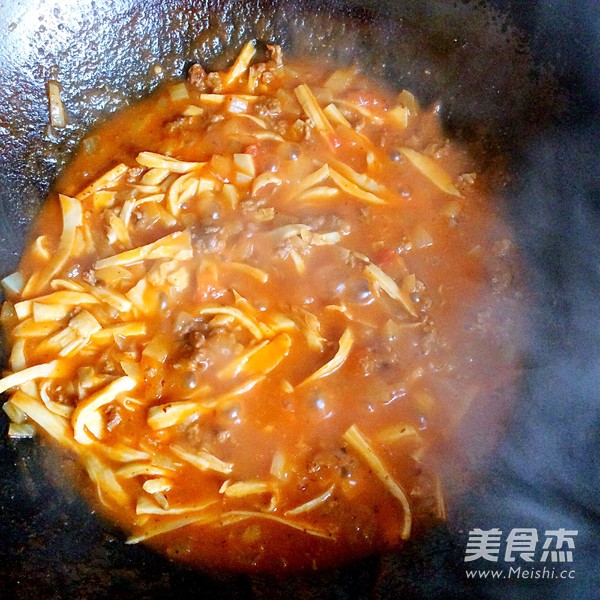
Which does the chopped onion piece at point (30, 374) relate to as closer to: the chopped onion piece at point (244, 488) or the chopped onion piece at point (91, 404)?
the chopped onion piece at point (91, 404)

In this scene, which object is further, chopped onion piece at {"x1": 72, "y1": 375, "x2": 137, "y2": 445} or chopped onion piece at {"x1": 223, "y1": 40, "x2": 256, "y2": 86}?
chopped onion piece at {"x1": 223, "y1": 40, "x2": 256, "y2": 86}

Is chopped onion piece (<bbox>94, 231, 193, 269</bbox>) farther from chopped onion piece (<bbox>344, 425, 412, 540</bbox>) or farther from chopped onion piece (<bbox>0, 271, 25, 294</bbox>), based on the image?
chopped onion piece (<bbox>344, 425, 412, 540</bbox>)

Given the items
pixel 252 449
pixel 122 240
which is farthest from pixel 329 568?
pixel 122 240

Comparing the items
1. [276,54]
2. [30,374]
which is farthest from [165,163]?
[30,374]

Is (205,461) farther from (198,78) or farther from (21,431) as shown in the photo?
(198,78)

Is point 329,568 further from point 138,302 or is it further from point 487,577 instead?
point 138,302

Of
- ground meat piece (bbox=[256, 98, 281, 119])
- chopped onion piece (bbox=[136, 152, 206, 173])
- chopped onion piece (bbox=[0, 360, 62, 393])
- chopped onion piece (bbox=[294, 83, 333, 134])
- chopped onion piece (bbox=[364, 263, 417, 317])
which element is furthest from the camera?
ground meat piece (bbox=[256, 98, 281, 119])

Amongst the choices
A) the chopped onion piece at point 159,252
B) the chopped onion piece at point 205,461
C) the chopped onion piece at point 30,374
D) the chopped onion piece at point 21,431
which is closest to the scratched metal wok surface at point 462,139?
the chopped onion piece at point 21,431

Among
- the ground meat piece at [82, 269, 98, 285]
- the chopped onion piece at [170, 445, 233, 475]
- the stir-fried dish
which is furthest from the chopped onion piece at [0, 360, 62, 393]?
the chopped onion piece at [170, 445, 233, 475]
